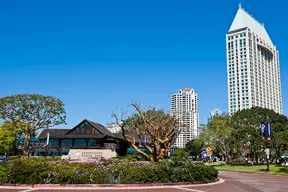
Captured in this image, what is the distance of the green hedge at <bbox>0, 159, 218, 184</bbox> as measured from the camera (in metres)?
17.7

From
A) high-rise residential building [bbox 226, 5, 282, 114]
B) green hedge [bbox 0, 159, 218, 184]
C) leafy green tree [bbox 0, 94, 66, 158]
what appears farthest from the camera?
high-rise residential building [bbox 226, 5, 282, 114]

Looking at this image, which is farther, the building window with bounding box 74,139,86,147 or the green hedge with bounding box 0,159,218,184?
the building window with bounding box 74,139,86,147

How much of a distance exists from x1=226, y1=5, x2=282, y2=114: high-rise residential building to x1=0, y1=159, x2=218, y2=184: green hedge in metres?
138

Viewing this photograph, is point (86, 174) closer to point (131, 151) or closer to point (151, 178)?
point (151, 178)

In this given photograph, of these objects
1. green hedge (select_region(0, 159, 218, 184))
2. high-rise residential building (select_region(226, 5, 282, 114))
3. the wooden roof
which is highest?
high-rise residential building (select_region(226, 5, 282, 114))

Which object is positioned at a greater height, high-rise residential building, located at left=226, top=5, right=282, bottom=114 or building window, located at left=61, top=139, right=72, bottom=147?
high-rise residential building, located at left=226, top=5, right=282, bottom=114

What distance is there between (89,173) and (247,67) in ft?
478

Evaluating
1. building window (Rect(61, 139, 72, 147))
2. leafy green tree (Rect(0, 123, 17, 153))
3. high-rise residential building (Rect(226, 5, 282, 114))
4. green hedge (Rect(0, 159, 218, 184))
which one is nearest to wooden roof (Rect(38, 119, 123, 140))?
building window (Rect(61, 139, 72, 147))

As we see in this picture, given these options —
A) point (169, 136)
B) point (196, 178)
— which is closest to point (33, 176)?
point (196, 178)

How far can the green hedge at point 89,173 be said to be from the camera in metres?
17.7

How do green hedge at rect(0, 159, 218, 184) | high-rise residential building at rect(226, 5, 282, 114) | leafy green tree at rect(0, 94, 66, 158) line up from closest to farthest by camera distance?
1. green hedge at rect(0, 159, 218, 184)
2. leafy green tree at rect(0, 94, 66, 158)
3. high-rise residential building at rect(226, 5, 282, 114)

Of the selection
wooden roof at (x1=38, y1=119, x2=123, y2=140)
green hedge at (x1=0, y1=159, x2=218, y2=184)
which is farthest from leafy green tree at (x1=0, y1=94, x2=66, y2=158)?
green hedge at (x1=0, y1=159, x2=218, y2=184)

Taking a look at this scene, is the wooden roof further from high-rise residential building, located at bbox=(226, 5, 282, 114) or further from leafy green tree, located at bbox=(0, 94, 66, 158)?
high-rise residential building, located at bbox=(226, 5, 282, 114)

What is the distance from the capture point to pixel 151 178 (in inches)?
731
